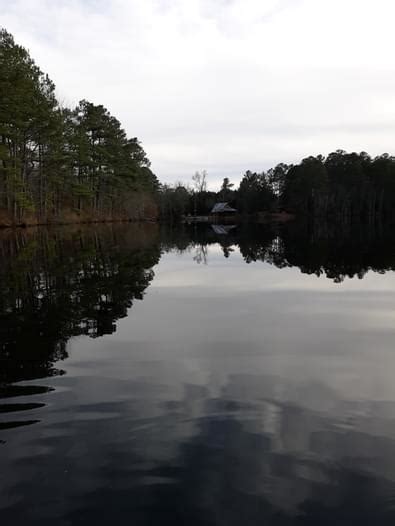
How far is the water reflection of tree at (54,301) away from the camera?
19.7ft

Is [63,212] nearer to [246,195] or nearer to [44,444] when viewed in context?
[44,444]

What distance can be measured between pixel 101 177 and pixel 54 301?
53.8 m

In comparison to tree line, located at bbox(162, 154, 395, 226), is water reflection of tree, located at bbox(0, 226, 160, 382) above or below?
below

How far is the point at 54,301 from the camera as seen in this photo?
8867 mm

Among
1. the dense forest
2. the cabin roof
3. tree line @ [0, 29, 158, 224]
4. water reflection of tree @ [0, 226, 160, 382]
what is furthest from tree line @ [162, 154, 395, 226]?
water reflection of tree @ [0, 226, 160, 382]

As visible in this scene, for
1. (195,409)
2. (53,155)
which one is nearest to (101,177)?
(53,155)

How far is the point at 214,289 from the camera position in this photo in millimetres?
11492

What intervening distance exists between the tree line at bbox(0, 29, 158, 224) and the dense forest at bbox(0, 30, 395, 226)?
0.10 metres

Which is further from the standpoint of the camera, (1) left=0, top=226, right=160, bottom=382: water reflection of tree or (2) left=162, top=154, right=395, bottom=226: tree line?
(2) left=162, top=154, right=395, bottom=226: tree line

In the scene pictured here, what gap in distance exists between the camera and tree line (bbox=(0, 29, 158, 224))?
34094 millimetres

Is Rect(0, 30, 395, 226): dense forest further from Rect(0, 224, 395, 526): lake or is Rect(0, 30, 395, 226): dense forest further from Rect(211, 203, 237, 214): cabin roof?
Rect(0, 224, 395, 526): lake

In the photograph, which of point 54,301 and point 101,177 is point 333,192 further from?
point 54,301

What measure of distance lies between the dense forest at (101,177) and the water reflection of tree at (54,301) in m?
22.1

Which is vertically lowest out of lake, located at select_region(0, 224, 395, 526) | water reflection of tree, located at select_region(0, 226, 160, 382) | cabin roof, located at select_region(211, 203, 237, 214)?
lake, located at select_region(0, 224, 395, 526)
